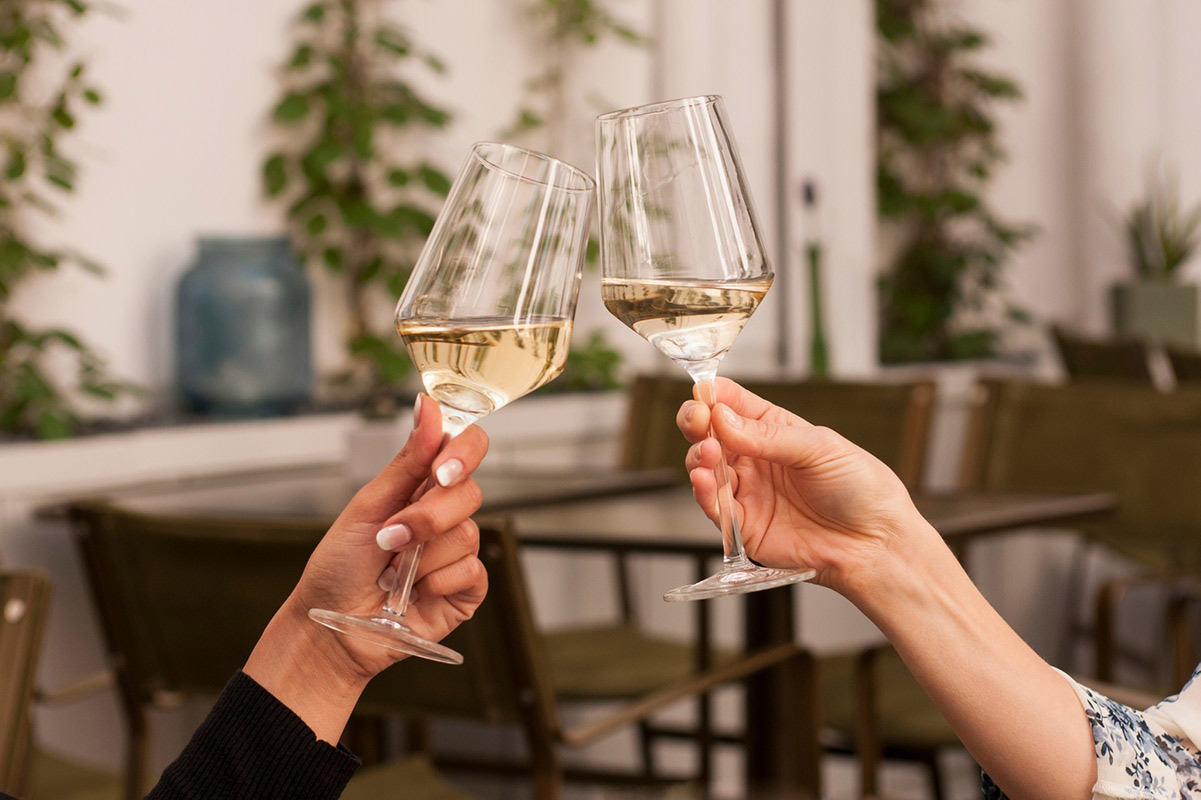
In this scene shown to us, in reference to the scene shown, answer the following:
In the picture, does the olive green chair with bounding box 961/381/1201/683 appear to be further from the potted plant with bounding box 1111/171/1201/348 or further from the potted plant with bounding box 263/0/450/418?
the potted plant with bounding box 1111/171/1201/348

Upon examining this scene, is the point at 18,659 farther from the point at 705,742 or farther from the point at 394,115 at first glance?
the point at 394,115

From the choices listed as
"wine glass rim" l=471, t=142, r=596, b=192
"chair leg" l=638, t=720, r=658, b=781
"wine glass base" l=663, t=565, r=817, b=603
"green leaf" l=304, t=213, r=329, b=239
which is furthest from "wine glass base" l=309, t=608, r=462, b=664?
"green leaf" l=304, t=213, r=329, b=239

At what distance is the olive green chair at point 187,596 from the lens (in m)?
1.51

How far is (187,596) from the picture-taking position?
1.60 metres

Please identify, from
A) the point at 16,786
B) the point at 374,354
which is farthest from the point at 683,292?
the point at 374,354

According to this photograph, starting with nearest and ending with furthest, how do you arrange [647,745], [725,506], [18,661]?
1. [725,506]
2. [18,661]
3. [647,745]

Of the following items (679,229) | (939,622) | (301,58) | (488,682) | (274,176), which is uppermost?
(301,58)

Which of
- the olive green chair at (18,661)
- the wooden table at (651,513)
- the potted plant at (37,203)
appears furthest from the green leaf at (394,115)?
the olive green chair at (18,661)

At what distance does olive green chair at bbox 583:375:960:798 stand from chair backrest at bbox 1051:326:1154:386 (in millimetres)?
1161

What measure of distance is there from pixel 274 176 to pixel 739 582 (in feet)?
7.99

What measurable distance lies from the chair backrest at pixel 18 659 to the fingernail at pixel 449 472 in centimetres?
79

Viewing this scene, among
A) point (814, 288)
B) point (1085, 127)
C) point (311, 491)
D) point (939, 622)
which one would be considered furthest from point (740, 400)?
point (1085, 127)

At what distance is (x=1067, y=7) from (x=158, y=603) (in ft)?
16.7

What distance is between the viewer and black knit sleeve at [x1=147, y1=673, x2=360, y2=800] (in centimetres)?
87
